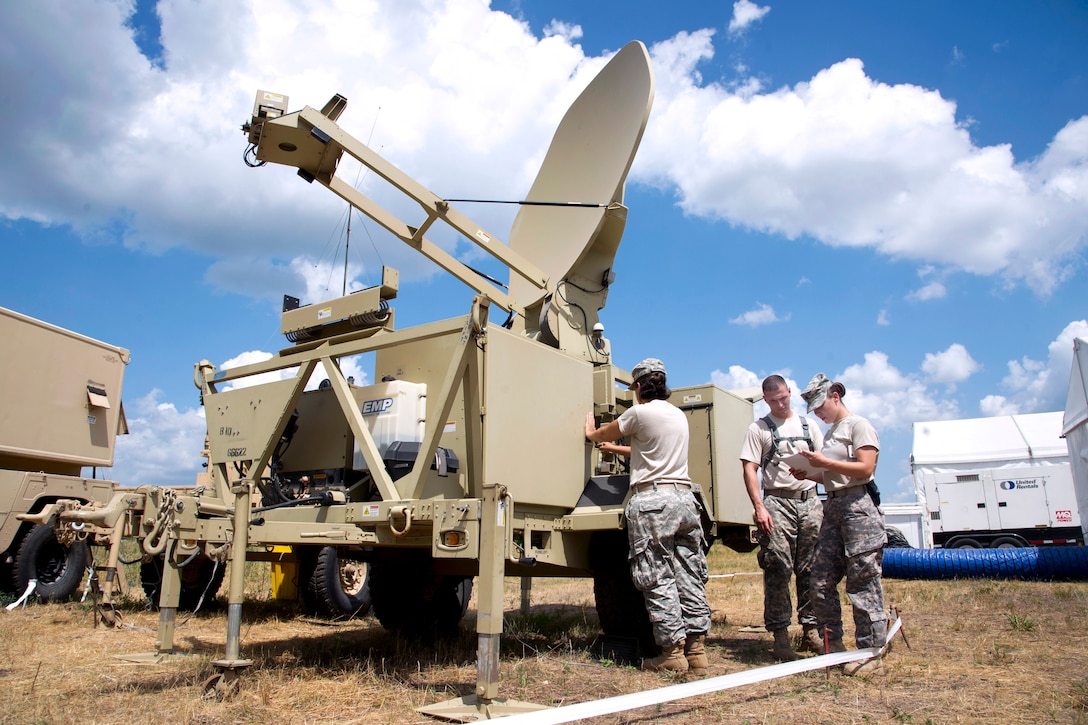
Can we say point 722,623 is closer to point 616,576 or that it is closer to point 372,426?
point 616,576

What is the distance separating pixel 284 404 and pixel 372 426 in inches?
26.4

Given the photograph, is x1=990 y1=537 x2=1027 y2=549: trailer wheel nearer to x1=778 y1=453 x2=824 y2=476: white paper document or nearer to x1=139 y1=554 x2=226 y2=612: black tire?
x1=778 y1=453 x2=824 y2=476: white paper document

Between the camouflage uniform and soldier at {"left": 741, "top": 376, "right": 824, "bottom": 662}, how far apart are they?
0.65 metres

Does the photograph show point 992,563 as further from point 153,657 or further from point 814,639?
point 153,657

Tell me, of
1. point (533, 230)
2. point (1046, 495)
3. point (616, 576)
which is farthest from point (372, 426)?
point (1046, 495)

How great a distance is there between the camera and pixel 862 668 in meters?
4.52

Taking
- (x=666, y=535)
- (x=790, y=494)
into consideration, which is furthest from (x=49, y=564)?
(x=790, y=494)

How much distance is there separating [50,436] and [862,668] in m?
9.34

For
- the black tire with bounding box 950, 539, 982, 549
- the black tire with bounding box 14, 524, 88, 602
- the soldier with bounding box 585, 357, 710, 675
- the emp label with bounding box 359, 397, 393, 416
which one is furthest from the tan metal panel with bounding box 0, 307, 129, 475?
the black tire with bounding box 950, 539, 982, 549

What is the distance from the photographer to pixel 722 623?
7.50m

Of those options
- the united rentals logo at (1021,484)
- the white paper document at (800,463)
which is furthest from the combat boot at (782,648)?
the united rentals logo at (1021,484)

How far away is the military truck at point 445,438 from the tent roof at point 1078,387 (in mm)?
8757

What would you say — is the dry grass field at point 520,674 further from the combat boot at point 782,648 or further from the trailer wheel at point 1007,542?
the trailer wheel at point 1007,542

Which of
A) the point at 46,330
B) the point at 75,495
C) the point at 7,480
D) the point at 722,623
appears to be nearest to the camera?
the point at 722,623
